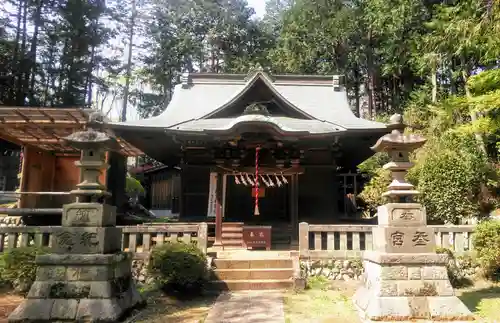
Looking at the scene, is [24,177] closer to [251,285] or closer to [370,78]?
[251,285]

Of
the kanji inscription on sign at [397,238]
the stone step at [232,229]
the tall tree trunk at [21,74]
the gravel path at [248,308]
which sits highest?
the tall tree trunk at [21,74]

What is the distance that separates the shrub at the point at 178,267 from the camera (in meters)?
7.74

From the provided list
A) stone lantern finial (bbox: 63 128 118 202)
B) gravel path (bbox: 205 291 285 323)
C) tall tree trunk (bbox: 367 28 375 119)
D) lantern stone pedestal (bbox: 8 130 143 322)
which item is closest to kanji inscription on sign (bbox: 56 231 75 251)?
lantern stone pedestal (bbox: 8 130 143 322)

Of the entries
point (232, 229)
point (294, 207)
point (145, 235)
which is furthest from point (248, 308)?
point (294, 207)

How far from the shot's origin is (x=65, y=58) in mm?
29609

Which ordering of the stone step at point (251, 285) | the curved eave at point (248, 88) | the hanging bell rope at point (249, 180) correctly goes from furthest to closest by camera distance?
the curved eave at point (248, 88)
the hanging bell rope at point (249, 180)
the stone step at point (251, 285)

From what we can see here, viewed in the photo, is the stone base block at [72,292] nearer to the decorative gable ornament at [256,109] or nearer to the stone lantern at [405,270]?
the stone lantern at [405,270]

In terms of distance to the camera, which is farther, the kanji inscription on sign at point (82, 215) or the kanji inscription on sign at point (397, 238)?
the kanji inscription on sign at point (82, 215)

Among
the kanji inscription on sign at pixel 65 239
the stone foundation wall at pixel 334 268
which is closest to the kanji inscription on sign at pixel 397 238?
the stone foundation wall at pixel 334 268

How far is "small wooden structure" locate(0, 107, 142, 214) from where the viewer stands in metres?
12.6

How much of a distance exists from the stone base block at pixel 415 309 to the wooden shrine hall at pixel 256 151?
546 centimetres

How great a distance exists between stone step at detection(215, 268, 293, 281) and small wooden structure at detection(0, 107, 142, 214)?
506 centimetres

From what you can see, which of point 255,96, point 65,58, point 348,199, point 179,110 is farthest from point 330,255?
point 65,58

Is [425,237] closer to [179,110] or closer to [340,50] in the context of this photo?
[179,110]
